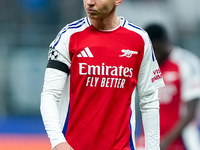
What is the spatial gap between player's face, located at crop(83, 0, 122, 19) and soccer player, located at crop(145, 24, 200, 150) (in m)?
1.98

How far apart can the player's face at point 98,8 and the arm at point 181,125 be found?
6.80 ft

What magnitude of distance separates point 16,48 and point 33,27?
580 millimetres

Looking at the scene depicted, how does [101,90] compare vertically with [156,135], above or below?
above

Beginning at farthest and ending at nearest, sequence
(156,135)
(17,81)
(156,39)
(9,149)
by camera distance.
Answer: (17,81), (9,149), (156,39), (156,135)

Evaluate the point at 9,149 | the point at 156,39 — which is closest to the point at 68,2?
the point at 9,149

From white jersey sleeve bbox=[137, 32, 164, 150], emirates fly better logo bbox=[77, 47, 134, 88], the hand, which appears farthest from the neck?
the hand

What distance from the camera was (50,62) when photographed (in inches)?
137

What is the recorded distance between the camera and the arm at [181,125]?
17.6ft

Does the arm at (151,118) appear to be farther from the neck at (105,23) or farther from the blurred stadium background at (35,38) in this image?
the blurred stadium background at (35,38)

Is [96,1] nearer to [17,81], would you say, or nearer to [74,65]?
[74,65]

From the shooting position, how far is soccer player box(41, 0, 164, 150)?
350 centimetres

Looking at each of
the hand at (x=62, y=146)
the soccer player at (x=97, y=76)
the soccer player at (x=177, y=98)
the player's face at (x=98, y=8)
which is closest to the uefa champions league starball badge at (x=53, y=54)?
the soccer player at (x=97, y=76)

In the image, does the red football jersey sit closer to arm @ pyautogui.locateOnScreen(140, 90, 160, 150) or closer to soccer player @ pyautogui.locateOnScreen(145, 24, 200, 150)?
arm @ pyautogui.locateOnScreen(140, 90, 160, 150)

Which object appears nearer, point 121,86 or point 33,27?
point 121,86
